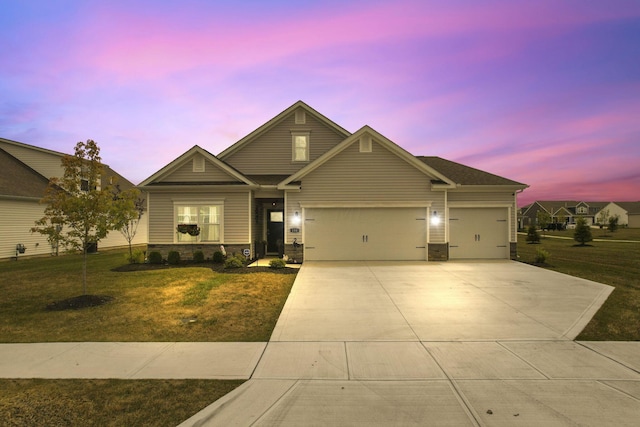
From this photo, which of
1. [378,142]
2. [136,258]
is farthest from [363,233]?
[136,258]

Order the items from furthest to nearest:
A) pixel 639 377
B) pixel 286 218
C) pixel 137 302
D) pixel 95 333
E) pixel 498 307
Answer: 1. pixel 286 218
2. pixel 137 302
3. pixel 498 307
4. pixel 95 333
5. pixel 639 377

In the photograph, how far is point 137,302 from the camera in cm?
834

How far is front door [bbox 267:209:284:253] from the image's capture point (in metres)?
18.3

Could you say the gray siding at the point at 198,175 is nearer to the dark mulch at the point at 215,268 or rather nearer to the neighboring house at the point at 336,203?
the neighboring house at the point at 336,203

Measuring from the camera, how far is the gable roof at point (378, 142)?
1494cm

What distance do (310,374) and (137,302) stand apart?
596 centimetres

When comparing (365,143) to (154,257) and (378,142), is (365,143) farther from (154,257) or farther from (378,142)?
(154,257)

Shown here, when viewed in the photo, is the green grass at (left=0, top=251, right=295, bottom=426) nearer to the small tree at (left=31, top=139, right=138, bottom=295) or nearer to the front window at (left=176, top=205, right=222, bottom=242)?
the small tree at (left=31, top=139, right=138, bottom=295)

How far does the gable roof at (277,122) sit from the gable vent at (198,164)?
244 centimetres

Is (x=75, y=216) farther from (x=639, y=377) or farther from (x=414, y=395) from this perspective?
(x=639, y=377)

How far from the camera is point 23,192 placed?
691 inches

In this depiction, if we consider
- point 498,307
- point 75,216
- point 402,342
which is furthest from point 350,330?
point 75,216

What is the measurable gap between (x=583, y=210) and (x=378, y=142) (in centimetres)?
9621

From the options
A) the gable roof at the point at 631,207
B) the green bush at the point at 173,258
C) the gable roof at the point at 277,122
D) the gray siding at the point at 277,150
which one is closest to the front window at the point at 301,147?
the gray siding at the point at 277,150
